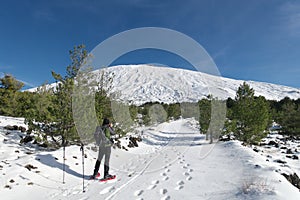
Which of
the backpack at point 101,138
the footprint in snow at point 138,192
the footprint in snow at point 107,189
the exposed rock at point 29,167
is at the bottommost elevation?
the footprint in snow at point 107,189

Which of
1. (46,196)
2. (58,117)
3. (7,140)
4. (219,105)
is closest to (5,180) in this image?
(46,196)

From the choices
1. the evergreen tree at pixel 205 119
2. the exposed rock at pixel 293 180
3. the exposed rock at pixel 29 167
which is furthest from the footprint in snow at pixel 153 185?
the evergreen tree at pixel 205 119

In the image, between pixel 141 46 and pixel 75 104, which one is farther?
pixel 141 46

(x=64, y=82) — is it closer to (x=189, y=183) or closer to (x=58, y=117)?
(x=58, y=117)

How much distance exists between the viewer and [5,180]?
7.14m

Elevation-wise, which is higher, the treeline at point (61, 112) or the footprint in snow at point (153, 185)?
the treeline at point (61, 112)

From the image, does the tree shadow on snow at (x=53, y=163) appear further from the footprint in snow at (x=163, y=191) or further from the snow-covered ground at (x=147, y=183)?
the footprint in snow at (x=163, y=191)

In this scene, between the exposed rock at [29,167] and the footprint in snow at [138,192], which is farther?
the exposed rock at [29,167]

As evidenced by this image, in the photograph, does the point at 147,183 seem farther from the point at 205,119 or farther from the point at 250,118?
the point at 205,119

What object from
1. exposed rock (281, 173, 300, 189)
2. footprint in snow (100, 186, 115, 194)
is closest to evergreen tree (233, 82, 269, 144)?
exposed rock (281, 173, 300, 189)

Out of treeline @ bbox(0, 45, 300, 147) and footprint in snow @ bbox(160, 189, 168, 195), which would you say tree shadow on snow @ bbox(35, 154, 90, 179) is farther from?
footprint in snow @ bbox(160, 189, 168, 195)

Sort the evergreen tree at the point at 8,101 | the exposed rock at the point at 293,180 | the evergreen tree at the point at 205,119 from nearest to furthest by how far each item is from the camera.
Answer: the exposed rock at the point at 293,180 → the evergreen tree at the point at 205,119 → the evergreen tree at the point at 8,101

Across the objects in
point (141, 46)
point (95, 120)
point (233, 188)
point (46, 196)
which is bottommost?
point (46, 196)

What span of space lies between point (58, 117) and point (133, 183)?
5.91m
